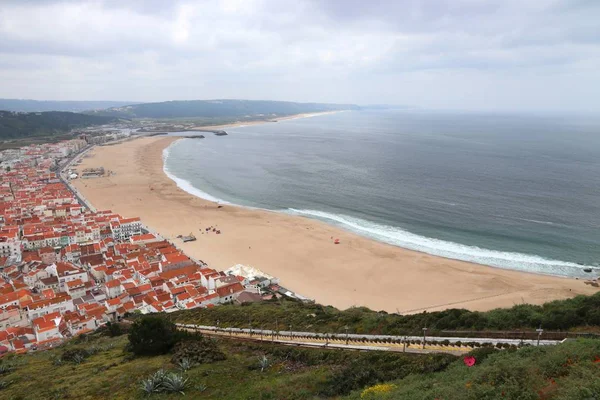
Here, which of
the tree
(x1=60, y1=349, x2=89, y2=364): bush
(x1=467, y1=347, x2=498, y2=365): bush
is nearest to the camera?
(x1=467, y1=347, x2=498, y2=365): bush

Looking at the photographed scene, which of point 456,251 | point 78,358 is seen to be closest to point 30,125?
point 78,358

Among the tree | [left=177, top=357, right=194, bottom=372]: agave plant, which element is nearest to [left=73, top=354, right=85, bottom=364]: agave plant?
the tree

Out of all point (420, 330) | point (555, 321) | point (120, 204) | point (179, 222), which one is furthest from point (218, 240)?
point (555, 321)

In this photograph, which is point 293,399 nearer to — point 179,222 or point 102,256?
point 102,256

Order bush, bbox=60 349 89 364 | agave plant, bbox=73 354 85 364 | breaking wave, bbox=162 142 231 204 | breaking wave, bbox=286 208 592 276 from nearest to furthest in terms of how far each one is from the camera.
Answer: agave plant, bbox=73 354 85 364 < bush, bbox=60 349 89 364 < breaking wave, bbox=286 208 592 276 < breaking wave, bbox=162 142 231 204

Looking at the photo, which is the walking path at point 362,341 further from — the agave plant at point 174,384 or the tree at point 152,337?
the agave plant at point 174,384

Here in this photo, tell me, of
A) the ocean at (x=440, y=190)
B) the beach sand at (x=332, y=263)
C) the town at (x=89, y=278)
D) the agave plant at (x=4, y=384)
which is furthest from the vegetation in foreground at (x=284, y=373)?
the ocean at (x=440, y=190)

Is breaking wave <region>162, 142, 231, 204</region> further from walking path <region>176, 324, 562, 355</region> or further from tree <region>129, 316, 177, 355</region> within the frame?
tree <region>129, 316, 177, 355</region>
